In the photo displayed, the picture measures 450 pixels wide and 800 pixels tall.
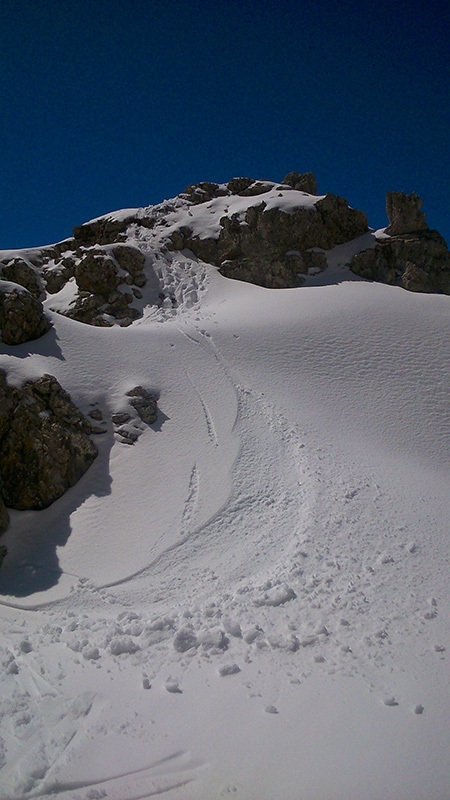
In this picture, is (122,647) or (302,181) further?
(302,181)

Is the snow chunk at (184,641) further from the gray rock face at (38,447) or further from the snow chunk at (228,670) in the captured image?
the gray rock face at (38,447)

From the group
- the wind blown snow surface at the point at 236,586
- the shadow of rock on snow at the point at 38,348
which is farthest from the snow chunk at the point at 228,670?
the shadow of rock on snow at the point at 38,348

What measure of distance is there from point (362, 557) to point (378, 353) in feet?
35.6

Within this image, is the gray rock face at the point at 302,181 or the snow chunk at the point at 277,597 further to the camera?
the gray rock face at the point at 302,181

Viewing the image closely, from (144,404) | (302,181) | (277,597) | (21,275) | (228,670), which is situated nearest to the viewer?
(228,670)

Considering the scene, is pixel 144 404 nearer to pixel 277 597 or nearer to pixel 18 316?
pixel 18 316

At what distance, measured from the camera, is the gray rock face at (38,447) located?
32.8 ft

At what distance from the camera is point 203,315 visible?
73.9 feet

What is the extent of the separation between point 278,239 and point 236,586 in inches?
1123

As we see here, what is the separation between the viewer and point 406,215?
32.5m

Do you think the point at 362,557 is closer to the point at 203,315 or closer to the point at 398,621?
the point at 398,621

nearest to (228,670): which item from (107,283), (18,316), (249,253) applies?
(18,316)

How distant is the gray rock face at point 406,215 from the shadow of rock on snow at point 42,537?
99.0ft

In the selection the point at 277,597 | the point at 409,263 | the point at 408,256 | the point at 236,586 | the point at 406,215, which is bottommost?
the point at 236,586
